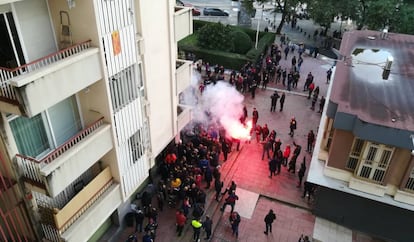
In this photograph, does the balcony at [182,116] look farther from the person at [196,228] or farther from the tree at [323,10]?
the tree at [323,10]

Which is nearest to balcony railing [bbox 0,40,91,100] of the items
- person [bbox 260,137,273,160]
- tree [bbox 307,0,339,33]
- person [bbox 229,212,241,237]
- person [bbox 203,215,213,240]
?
person [bbox 203,215,213,240]

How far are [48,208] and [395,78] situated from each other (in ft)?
48.8

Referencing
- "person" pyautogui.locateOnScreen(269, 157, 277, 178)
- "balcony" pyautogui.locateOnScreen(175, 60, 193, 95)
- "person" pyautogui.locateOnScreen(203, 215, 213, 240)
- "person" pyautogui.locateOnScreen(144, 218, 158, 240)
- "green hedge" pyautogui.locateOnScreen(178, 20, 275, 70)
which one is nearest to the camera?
"person" pyautogui.locateOnScreen(144, 218, 158, 240)

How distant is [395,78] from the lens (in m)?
16.3

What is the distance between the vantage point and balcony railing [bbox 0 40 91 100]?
7.48 meters

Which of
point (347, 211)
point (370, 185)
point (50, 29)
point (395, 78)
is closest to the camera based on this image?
point (50, 29)

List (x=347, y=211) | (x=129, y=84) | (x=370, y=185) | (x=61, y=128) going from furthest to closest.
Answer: (x=347, y=211) < (x=370, y=185) < (x=129, y=84) < (x=61, y=128)

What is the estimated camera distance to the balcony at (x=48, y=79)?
24.4ft

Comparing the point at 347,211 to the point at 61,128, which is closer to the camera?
the point at 61,128

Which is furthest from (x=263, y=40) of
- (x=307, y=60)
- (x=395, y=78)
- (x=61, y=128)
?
(x=61, y=128)

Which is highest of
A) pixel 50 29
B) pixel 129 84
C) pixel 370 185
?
pixel 50 29

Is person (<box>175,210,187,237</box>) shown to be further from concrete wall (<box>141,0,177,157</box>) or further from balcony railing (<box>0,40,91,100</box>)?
balcony railing (<box>0,40,91,100</box>)

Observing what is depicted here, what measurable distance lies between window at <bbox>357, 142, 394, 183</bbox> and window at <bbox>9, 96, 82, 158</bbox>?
32.5 feet

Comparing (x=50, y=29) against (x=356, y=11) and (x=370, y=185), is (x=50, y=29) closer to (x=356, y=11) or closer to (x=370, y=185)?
(x=370, y=185)
